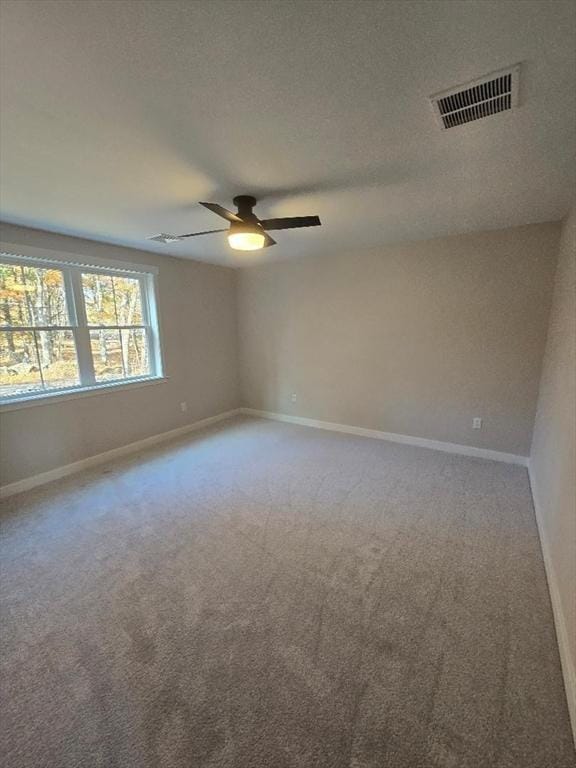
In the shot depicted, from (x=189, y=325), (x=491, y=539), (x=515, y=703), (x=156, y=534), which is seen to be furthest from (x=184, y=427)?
(x=515, y=703)

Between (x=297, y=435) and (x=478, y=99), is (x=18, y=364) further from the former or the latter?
(x=478, y=99)

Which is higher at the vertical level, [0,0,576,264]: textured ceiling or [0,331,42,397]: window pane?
[0,0,576,264]: textured ceiling

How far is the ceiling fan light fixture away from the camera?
227cm

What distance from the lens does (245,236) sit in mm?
2283

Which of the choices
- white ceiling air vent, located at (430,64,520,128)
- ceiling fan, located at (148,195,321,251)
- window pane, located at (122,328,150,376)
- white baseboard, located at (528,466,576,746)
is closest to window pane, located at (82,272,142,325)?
window pane, located at (122,328,150,376)

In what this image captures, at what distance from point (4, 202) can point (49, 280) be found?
88cm

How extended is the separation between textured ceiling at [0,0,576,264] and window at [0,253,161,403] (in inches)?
29.6

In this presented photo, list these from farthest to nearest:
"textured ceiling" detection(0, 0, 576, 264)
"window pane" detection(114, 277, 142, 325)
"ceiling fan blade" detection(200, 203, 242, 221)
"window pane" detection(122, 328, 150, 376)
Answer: "window pane" detection(122, 328, 150, 376) → "window pane" detection(114, 277, 142, 325) → "ceiling fan blade" detection(200, 203, 242, 221) → "textured ceiling" detection(0, 0, 576, 264)

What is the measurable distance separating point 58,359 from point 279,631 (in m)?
3.20

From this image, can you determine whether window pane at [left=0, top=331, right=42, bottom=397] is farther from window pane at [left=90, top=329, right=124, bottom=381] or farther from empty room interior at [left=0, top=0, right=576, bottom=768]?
window pane at [left=90, top=329, right=124, bottom=381]

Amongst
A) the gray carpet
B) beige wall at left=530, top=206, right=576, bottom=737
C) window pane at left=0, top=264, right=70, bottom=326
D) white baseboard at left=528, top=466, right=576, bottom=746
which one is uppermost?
window pane at left=0, top=264, right=70, bottom=326

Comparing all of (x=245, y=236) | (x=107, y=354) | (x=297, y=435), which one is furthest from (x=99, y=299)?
(x=297, y=435)

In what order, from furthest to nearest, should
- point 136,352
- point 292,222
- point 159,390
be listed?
point 159,390
point 136,352
point 292,222

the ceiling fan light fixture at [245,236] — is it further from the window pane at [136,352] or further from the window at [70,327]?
the window pane at [136,352]
